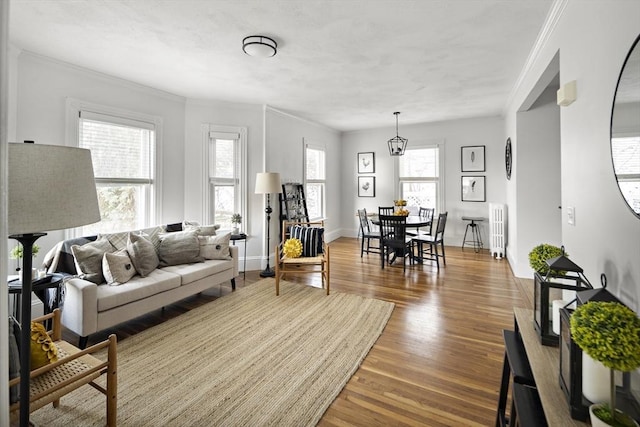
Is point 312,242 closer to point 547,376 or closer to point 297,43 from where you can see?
point 297,43

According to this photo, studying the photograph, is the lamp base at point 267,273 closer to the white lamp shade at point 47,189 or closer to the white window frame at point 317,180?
the white window frame at point 317,180

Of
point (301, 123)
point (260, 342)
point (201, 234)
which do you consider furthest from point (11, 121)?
point (301, 123)

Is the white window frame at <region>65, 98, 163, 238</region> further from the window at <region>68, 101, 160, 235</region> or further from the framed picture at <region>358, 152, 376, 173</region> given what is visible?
the framed picture at <region>358, 152, 376, 173</region>

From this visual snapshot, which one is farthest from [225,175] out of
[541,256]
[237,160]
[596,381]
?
[596,381]

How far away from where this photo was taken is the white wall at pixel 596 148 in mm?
1357

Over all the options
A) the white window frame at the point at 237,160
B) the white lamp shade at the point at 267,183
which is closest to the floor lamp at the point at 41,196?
the white lamp shade at the point at 267,183

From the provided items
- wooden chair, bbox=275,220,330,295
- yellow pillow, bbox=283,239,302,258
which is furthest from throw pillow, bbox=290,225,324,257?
yellow pillow, bbox=283,239,302,258

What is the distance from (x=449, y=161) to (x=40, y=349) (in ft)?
23.5

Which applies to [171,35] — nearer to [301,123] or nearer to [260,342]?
[260,342]

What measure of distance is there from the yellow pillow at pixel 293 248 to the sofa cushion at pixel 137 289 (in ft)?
4.69

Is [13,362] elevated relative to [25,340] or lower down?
lower down

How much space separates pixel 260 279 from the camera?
189 inches

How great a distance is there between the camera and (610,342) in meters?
0.82

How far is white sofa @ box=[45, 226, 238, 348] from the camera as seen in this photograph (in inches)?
105
